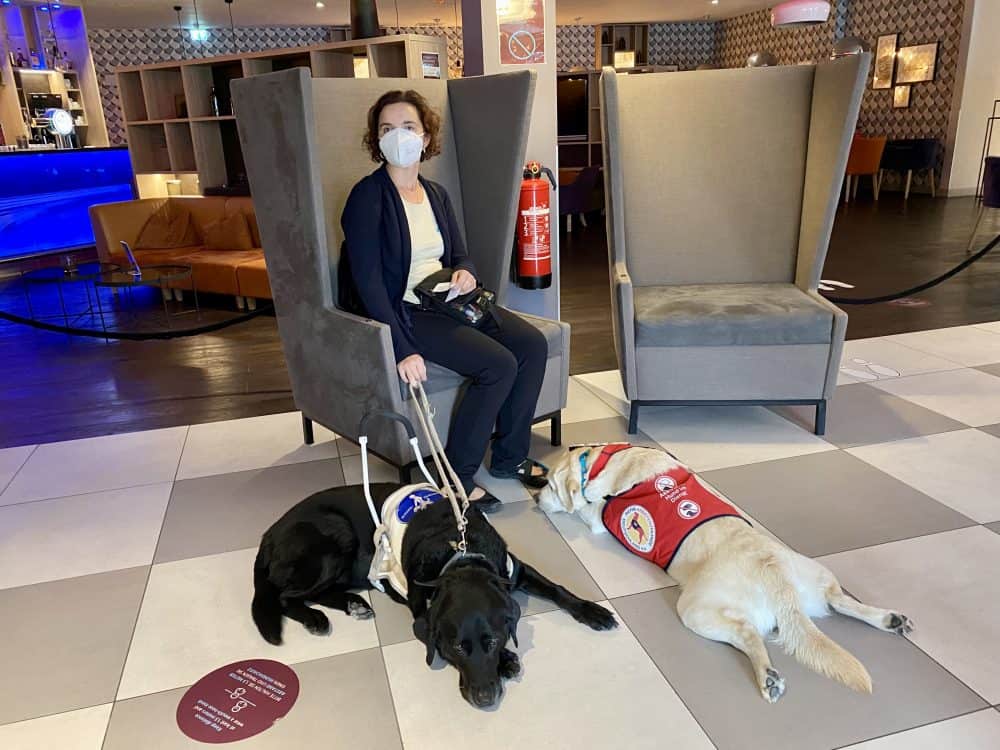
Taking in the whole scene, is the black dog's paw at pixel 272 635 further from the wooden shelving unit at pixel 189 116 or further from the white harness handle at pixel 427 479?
the wooden shelving unit at pixel 189 116

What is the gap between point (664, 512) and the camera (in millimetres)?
1997

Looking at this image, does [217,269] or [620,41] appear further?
[620,41]

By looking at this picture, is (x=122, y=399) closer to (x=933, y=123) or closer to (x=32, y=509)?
(x=32, y=509)

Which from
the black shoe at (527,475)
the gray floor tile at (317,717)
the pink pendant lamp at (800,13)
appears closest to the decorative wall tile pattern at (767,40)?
the pink pendant lamp at (800,13)

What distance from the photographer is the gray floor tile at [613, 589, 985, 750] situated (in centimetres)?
152

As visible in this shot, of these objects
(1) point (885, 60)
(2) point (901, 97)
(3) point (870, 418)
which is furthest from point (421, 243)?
(1) point (885, 60)

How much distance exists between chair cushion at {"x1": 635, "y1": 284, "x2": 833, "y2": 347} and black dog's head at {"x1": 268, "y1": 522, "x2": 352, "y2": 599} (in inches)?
58.3

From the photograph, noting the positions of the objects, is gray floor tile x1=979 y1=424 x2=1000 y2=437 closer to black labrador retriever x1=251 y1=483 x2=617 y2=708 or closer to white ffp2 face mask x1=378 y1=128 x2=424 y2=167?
black labrador retriever x1=251 y1=483 x2=617 y2=708

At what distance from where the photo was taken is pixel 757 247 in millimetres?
3369

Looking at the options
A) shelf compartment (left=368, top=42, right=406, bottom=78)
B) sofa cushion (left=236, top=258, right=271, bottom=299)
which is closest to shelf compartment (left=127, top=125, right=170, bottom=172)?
sofa cushion (left=236, top=258, right=271, bottom=299)

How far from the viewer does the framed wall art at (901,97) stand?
10969 millimetres

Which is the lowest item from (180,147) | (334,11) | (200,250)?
(200,250)

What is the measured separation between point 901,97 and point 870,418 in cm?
1003

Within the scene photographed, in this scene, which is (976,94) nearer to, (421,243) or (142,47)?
(421,243)
